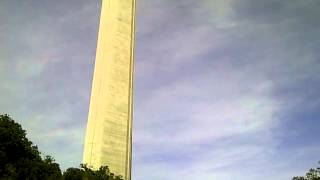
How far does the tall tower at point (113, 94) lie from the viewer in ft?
138

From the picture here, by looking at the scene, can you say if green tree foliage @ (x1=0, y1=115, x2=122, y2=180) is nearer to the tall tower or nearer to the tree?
the tree

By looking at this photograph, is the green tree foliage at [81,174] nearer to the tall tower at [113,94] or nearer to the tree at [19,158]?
the tree at [19,158]

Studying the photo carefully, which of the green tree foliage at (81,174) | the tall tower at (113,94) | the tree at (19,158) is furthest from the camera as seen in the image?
the tall tower at (113,94)

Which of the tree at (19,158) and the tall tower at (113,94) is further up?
the tall tower at (113,94)

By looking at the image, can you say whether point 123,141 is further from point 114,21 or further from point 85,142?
point 114,21

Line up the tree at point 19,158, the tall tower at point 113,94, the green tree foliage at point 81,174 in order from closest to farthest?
the tree at point 19,158, the green tree foliage at point 81,174, the tall tower at point 113,94

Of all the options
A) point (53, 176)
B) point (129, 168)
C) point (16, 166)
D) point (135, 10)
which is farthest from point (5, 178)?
point (135, 10)

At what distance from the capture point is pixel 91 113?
43562 millimetres

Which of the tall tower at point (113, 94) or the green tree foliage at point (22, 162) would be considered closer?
the green tree foliage at point (22, 162)

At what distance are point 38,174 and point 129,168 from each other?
16.0 m

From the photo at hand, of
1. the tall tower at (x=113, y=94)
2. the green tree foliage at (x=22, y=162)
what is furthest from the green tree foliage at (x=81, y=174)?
the tall tower at (x=113, y=94)

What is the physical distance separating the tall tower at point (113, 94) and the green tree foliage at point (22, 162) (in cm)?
1031

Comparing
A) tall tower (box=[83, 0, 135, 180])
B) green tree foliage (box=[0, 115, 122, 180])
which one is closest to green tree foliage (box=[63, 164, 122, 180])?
green tree foliage (box=[0, 115, 122, 180])

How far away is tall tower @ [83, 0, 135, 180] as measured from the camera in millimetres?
42156
